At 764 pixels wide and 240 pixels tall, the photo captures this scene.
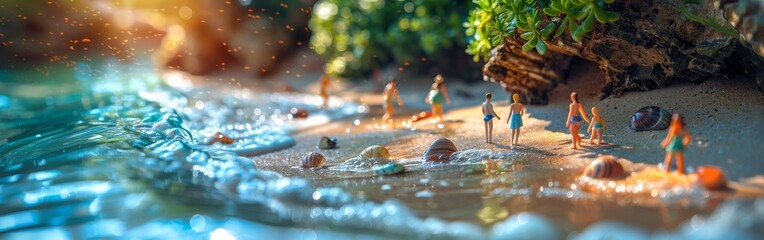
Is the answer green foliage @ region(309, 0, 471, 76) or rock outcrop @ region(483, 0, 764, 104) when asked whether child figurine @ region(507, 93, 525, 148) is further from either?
green foliage @ region(309, 0, 471, 76)

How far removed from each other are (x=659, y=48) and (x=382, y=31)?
381 inches

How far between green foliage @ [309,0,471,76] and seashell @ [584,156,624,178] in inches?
345

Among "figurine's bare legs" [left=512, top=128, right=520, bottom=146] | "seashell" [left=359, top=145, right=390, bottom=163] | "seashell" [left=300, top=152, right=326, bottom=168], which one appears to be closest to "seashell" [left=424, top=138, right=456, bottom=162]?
"seashell" [left=359, top=145, right=390, bottom=163]

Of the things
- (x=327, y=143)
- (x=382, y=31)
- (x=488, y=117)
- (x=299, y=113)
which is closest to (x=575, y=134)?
(x=488, y=117)

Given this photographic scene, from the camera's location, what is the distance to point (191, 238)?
645cm

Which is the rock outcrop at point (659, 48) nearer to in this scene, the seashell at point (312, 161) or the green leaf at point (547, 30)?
the green leaf at point (547, 30)

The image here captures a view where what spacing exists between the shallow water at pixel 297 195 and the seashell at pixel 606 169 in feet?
0.78

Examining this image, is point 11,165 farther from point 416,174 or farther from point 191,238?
point 416,174

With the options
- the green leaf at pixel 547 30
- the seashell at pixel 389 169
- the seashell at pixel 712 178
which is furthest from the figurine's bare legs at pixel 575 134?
the seashell at pixel 712 178

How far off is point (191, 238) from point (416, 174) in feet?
10.0

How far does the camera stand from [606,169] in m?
7.55

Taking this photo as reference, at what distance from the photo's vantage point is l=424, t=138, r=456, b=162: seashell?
9466 millimetres

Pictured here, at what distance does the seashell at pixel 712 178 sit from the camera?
266 inches

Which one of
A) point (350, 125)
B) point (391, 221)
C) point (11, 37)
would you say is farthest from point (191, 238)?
point (11, 37)
